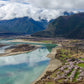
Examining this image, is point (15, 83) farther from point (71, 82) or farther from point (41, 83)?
point (71, 82)

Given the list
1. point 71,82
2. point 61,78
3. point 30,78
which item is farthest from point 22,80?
point 71,82

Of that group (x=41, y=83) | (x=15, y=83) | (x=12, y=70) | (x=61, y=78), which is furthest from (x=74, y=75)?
(x=12, y=70)

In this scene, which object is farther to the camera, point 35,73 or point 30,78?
point 35,73

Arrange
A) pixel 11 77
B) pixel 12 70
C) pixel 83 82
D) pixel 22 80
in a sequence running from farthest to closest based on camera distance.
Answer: pixel 12 70 < pixel 11 77 < pixel 22 80 < pixel 83 82

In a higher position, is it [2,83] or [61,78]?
[61,78]

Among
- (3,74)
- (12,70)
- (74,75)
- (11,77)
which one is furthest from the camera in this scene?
(12,70)

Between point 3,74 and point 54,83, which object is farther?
point 3,74

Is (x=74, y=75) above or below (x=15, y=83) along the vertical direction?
above

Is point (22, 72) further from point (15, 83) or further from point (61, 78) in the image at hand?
point (61, 78)

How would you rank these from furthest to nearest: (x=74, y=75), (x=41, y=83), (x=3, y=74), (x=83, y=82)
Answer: (x=3, y=74), (x=74, y=75), (x=41, y=83), (x=83, y=82)
